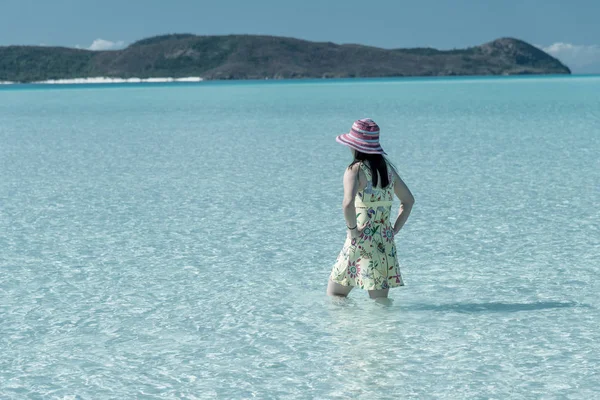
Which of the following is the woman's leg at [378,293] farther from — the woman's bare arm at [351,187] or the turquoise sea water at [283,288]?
the woman's bare arm at [351,187]

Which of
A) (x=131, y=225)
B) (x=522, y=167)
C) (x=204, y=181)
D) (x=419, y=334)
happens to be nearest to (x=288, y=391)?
(x=419, y=334)

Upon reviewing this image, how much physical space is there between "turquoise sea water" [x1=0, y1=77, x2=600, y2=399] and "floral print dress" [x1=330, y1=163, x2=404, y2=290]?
0.33 meters

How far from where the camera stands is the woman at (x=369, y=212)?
5.00 meters

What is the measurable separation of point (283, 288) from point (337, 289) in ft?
2.24

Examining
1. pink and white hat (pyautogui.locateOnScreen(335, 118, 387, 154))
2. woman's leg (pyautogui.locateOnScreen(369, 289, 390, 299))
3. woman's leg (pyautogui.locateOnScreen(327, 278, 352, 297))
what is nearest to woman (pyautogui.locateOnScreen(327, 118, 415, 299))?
pink and white hat (pyautogui.locateOnScreen(335, 118, 387, 154))

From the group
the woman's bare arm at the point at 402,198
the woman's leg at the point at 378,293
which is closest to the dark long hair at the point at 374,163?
the woman's bare arm at the point at 402,198

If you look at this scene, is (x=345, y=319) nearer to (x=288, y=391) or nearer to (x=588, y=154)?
(x=288, y=391)

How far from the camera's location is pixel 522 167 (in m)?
13.2

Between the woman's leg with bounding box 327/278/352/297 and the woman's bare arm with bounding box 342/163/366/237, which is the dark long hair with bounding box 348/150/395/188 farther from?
the woman's leg with bounding box 327/278/352/297

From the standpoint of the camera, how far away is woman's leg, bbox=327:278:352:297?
18.8 ft

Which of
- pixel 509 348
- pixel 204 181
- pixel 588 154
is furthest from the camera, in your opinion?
pixel 588 154

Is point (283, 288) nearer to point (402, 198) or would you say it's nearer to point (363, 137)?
point (402, 198)

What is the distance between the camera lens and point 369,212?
5184 mm

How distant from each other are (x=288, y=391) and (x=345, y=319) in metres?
1.13
